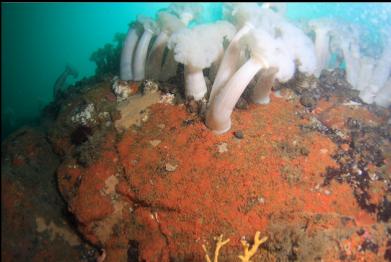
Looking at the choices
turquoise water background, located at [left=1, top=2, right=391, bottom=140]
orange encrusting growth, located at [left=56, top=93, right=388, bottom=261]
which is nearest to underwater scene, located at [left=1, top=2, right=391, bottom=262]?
orange encrusting growth, located at [left=56, top=93, right=388, bottom=261]

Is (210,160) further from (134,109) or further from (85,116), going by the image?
(85,116)

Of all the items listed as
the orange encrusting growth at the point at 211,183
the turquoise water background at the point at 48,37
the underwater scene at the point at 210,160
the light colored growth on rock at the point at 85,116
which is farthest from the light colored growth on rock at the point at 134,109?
the turquoise water background at the point at 48,37

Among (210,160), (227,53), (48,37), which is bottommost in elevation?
(48,37)

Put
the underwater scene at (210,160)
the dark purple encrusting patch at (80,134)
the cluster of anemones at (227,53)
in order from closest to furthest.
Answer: the underwater scene at (210,160), the cluster of anemones at (227,53), the dark purple encrusting patch at (80,134)

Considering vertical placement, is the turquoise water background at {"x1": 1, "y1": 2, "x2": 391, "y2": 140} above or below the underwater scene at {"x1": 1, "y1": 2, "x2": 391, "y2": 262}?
below

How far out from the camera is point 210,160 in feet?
13.4

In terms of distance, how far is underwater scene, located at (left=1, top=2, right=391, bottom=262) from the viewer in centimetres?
367

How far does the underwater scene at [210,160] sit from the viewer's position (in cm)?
367

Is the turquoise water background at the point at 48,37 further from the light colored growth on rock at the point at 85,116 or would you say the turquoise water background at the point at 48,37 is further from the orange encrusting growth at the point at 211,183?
the orange encrusting growth at the point at 211,183

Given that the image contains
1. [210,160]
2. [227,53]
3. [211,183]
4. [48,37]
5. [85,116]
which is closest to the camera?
[211,183]

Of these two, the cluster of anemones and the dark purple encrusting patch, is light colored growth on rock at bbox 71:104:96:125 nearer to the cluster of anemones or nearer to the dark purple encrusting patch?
the dark purple encrusting patch

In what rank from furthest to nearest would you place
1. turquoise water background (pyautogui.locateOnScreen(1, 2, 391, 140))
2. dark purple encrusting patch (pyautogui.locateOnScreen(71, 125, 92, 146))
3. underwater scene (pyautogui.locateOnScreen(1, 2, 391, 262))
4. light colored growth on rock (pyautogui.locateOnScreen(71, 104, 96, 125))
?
turquoise water background (pyautogui.locateOnScreen(1, 2, 391, 140)) < light colored growth on rock (pyautogui.locateOnScreen(71, 104, 96, 125)) < dark purple encrusting patch (pyautogui.locateOnScreen(71, 125, 92, 146)) < underwater scene (pyautogui.locateOnScreen(1, 2, 391, 262))

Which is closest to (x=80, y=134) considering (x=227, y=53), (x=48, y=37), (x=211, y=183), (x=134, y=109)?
(x=134, y=109)

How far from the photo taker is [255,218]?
3.66 meters
